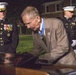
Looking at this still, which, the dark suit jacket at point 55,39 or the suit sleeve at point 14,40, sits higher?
the dark suit jacket at point 55,39

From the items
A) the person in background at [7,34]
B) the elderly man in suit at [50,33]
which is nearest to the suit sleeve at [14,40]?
the person in background at [7,34]

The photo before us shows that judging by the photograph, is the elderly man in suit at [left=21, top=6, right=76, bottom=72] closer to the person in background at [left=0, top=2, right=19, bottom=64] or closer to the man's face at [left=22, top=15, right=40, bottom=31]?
the man's face at [left=22, top=15, right=40, bottom=31]

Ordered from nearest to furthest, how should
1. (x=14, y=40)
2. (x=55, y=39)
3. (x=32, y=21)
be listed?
(x=32, y=21), (x=55, y=39), (x=14, y=40)

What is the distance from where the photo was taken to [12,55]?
347 cm

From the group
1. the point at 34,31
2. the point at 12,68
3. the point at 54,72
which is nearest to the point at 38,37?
the point at 34,31

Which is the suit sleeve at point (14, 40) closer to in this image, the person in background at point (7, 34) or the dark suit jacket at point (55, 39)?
the person in background at point (7, 34)

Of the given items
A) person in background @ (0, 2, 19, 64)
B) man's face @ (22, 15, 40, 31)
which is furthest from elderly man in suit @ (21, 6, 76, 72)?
person in background @ (0, 2, 19, 64)

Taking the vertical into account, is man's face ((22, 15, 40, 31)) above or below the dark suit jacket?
above

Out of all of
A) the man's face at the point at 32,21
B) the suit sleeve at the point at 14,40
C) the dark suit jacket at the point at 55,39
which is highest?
the man's face at the point at 32,21

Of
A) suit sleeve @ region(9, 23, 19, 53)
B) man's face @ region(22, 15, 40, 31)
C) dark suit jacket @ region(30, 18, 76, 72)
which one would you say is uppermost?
man's face @ region(22, 15, 40, 31)

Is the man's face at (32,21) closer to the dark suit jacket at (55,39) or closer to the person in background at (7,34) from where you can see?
the dark suit jacket at (55,39)

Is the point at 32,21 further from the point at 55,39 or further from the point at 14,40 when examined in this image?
the point at 14,40

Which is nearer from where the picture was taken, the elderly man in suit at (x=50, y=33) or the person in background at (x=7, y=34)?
the elderly man in suit at (x=50, y=33)

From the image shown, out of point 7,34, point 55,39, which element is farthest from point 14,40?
point 55,39
